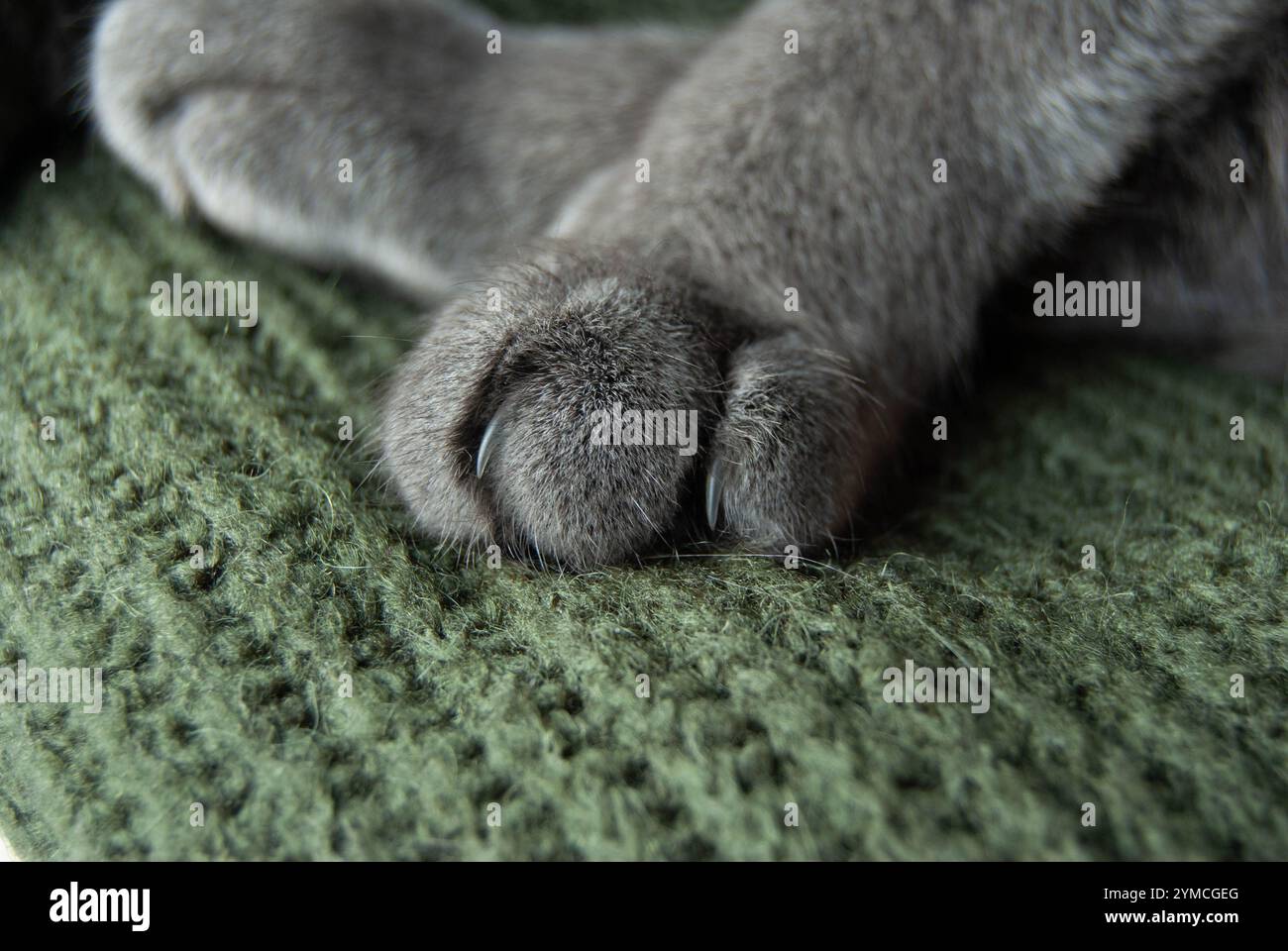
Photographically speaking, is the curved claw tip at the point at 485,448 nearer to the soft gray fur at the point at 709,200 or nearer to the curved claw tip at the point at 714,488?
the soft gray fur at the point at 709,200

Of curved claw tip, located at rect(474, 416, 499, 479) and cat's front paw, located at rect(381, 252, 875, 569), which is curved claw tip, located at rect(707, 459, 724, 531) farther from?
curved claw tip, located at rect(474, 416, 499, 479)

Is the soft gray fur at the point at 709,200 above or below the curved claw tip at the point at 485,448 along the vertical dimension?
above

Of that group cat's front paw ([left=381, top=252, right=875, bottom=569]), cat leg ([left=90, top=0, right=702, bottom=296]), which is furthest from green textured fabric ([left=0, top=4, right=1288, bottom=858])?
cat leg ([left=90, top=0, right=702, bottom=296])

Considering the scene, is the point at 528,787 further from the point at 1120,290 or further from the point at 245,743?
the point at 1120,290

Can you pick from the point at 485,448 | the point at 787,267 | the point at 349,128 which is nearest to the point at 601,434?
the point at 485,448

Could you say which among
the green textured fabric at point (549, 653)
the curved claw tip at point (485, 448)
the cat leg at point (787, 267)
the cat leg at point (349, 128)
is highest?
the cat leg at point (349, 128)

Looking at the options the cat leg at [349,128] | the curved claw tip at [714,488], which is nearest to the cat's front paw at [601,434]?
the curved claw tip at [714,488]
